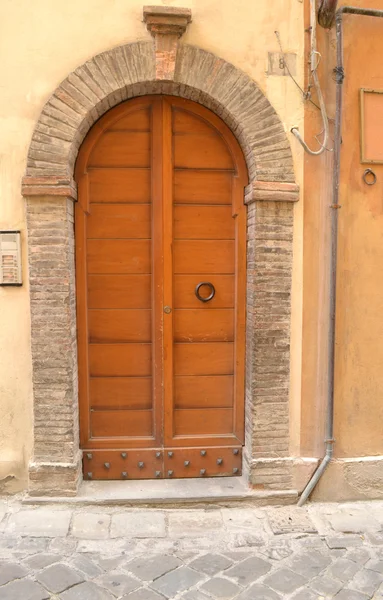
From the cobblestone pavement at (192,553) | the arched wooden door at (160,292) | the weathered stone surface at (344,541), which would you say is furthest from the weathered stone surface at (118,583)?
the weathered stone surface at (344,541)

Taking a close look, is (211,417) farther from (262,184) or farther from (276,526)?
(262,184)

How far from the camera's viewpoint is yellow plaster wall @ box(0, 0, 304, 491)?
3.32 m

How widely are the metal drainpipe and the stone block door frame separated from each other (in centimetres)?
26

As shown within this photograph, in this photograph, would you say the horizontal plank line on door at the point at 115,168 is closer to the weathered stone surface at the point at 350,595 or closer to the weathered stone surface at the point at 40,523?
the weathered stone surface at the point at 40,523

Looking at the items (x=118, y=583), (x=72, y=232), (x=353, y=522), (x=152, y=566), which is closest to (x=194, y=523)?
(x=152, y=566)

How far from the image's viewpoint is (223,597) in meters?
2.66

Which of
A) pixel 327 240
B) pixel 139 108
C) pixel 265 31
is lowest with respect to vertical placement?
pixel 327 240

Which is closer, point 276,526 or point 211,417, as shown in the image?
point 276,526

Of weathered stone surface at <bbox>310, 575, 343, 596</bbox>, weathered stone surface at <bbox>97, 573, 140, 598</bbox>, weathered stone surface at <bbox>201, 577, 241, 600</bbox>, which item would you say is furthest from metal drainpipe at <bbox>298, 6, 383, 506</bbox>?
weathered stone surface at <bbox>97, 573, 140, 598</bbox>

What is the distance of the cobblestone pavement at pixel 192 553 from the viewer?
2.71 meters

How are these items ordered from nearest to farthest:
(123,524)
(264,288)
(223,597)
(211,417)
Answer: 1. (223,597)
2. (123,524)
3. (264,288)
4. (211,417)

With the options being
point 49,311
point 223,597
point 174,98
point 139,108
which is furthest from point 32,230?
point 223,597

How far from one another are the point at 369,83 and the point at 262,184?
113 centimetres

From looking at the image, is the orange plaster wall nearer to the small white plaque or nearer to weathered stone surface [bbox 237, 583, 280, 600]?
weathered stone surface [bbox 237, 583, 280, 600]
